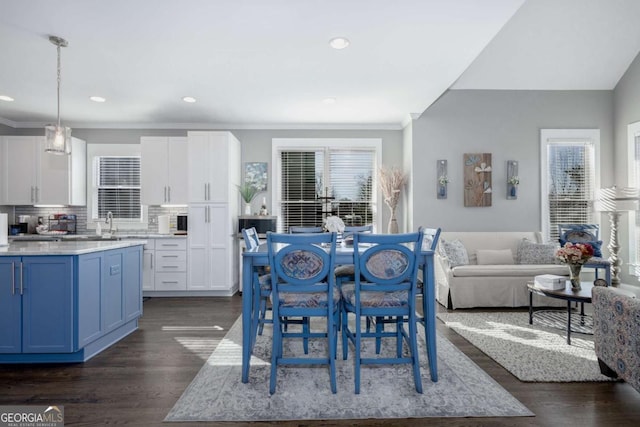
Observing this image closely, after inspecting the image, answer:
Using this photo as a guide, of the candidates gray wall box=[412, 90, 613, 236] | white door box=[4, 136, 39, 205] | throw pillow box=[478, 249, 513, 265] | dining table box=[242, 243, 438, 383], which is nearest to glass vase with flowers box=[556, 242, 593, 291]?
throw pillow box=[478, 249, 513, 265]

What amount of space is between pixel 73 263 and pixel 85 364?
80 centimetres

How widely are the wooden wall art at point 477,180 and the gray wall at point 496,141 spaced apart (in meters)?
0.09

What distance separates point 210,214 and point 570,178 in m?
5.47

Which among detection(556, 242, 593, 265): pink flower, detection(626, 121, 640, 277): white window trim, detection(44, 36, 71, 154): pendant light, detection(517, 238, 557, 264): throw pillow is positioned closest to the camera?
detection(44, 36, 71, 154): pendant light

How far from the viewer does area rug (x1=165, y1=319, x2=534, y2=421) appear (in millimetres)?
2041

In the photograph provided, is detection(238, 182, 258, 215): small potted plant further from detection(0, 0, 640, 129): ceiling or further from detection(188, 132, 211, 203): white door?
detection(0, 0, 640, 129): ceiling

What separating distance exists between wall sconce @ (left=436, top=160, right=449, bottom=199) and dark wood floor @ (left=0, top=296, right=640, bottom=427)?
2.65 meters

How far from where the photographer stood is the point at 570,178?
5508 mm

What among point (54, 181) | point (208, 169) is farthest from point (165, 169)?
point (54, 181)

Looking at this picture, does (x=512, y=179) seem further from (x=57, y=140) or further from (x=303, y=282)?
(x=57, y=140)

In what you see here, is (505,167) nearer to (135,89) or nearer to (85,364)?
(135,89)

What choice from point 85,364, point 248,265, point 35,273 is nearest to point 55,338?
point 85,364

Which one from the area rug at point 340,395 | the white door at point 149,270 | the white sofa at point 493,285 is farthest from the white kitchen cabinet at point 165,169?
the white sofa at point 493,285

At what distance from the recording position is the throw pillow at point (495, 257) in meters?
4.82
